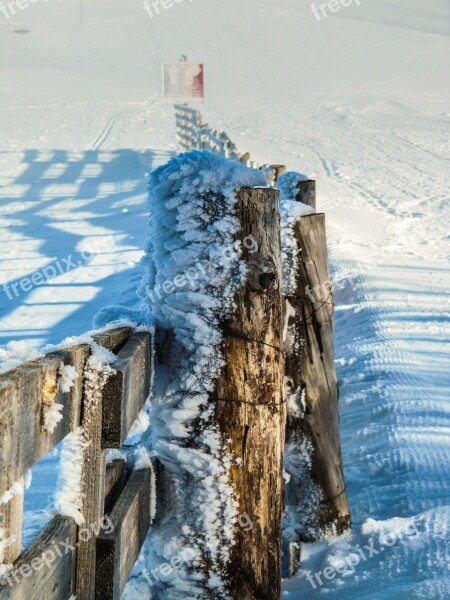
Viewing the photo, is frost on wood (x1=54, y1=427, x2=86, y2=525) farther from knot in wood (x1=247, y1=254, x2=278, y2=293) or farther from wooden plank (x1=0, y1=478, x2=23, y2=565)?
knot in wood (x1=247, y1=254, x2=278, y2=293)

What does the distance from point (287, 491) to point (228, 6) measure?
44349mm

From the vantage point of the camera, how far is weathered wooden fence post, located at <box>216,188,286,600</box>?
1847 mm

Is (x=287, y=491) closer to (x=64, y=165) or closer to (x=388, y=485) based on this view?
(x=388, y=485)

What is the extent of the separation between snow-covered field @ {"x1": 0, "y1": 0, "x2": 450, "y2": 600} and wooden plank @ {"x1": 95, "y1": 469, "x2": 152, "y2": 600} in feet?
3.21

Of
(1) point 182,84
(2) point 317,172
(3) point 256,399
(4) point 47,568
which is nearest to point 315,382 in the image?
(3) point 256,399

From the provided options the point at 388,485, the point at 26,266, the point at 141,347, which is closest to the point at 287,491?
the point at 388,485

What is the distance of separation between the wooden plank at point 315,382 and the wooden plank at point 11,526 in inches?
76.7

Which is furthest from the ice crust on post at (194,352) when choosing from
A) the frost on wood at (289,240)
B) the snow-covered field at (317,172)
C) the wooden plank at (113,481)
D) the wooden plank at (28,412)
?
the frost on wood at (289,240)

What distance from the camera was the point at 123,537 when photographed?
1.56 m

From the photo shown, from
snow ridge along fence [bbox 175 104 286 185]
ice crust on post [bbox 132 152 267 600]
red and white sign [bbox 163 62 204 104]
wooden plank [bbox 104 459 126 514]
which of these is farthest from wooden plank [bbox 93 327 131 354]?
red and white sign [bbox 163 62 204 104]

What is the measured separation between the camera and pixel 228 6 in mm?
43625

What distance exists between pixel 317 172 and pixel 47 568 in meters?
15.9

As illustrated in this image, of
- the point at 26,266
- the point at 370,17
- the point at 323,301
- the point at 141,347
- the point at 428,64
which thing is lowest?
the point at 26,266

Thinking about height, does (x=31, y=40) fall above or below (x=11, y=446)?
above
